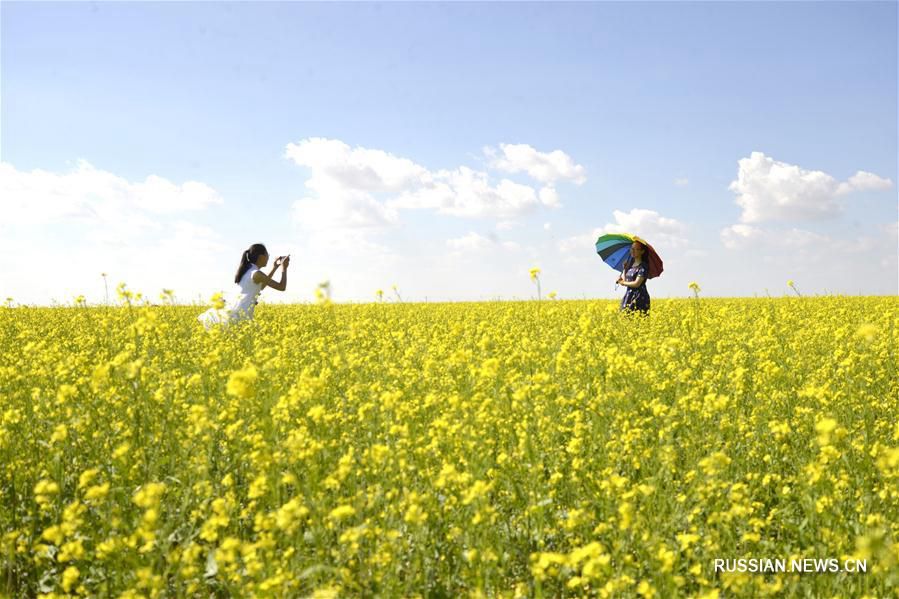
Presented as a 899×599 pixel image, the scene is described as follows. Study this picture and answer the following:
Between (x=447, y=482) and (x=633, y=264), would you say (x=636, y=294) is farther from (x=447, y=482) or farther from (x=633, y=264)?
(x=447, y=482)

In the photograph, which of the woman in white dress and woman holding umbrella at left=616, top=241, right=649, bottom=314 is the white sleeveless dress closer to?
the woman in white dress

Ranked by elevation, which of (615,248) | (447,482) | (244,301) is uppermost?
(615,248)

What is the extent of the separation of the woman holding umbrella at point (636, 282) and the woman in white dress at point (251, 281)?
5433 mm

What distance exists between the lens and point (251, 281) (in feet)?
32.8

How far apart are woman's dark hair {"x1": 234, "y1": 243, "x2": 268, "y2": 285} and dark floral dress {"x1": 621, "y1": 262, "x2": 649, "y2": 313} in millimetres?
5830

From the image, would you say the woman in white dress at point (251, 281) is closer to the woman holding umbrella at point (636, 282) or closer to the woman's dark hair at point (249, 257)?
the woman's dark hair at point (249, 257)

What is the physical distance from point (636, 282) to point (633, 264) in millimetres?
664

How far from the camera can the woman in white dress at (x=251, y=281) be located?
973 centimetres

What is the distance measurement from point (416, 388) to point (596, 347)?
211 cm

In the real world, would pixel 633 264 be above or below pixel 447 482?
above

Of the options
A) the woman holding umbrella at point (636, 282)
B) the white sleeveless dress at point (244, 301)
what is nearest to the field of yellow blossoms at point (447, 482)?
the white sleeveless dress at point (244, 301)

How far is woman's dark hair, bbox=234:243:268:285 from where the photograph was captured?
10.1 m

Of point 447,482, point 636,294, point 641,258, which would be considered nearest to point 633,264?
point 641,258

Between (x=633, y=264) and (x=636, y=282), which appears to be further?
(x=633, y=264)
